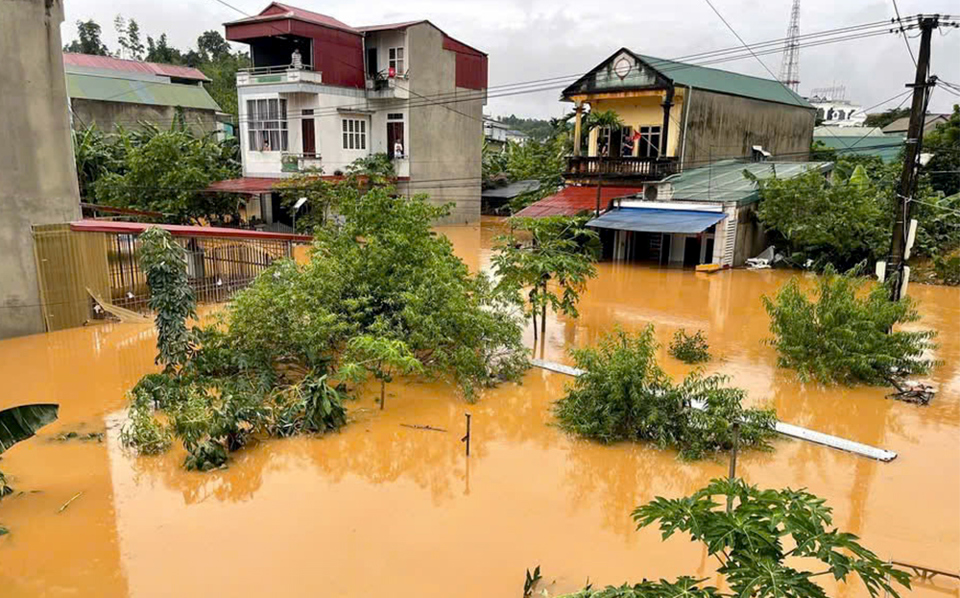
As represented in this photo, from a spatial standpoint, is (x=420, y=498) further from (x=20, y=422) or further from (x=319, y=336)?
(x=20, y=422)

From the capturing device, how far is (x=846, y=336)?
10516 millimetres

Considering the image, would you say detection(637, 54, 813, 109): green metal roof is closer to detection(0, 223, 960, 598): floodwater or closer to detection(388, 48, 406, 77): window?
detection(388, 48, 406, 77): window

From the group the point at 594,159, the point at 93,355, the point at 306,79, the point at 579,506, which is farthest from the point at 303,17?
the point at 579,506

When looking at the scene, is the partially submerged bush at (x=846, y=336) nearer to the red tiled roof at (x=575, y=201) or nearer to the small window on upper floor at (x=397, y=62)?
the red tiled roof at (x=575, y=201)

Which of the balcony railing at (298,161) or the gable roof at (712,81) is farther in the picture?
the balcony railing at (298,161)

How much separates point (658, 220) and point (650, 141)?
5.52 metres

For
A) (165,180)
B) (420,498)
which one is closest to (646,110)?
(165,180)

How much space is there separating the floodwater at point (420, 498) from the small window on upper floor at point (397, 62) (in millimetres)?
20312

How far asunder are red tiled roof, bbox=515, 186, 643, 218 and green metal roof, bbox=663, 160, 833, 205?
76.2 inches

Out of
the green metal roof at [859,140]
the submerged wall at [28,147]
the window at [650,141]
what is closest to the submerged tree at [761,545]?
the submerged wall at [28,147]

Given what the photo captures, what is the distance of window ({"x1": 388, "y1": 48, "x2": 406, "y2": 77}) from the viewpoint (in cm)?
2828

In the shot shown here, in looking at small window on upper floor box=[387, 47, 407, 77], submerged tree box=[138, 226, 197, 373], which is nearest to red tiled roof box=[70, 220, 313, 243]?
submerged tree box=[138, 226, 197, 373]

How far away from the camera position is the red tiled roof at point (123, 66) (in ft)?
121

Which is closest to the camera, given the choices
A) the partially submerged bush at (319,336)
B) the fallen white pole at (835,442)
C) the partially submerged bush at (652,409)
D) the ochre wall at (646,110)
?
the fallen white pole at (835,442)
